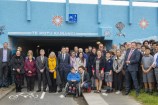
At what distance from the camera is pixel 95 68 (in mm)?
15195

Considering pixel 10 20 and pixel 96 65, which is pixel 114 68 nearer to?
pixel 96 65

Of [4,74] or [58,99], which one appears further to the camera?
[4,74]

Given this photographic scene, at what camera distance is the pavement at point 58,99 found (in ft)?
40.7

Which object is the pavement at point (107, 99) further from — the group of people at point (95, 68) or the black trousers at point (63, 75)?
the black trousers at point (63, 75)

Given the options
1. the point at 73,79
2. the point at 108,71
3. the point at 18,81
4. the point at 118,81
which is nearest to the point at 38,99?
the point at 73,79

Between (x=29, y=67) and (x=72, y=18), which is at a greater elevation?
(x=72, y=18)

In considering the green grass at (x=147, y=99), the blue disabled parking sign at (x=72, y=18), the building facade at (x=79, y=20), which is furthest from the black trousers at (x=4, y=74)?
the green grass at (x=147, y=99)

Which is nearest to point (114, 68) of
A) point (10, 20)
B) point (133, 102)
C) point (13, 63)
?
point (133, 102)

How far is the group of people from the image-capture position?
1348 centimetres

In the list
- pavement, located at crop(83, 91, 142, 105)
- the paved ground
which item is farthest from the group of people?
the paved ground

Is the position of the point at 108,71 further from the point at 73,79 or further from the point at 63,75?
the point at 63,75

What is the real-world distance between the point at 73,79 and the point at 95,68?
104 cm

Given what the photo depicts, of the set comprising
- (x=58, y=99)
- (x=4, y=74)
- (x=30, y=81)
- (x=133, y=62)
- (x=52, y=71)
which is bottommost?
(x=58, y=99)

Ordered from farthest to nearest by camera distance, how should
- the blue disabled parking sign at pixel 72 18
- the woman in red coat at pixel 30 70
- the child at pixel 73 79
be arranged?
the blue disabled parking sign at pixel 72 18, the woman in red coat at pixel 30 70, the child at pixel 73 79
